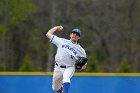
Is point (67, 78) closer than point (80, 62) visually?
Yes

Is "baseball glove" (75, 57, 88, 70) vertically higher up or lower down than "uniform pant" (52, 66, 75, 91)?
higher up

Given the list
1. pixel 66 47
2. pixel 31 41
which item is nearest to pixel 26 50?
pixel 31 41

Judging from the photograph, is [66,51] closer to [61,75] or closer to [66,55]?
[66,55]

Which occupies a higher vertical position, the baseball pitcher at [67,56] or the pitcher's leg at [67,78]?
the baseball pitcher at [67,56]

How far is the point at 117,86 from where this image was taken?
1208 centimetres

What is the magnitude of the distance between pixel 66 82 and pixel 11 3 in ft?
64.3

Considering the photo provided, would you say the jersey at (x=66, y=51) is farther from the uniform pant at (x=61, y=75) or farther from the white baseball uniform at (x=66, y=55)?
the uniform pant at (x=61, y=75)

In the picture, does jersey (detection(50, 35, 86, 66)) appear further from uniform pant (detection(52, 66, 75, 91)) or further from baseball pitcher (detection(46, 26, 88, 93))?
uniform pant (detection(52, 66, 75, 91))

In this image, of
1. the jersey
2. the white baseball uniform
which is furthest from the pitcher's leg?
the jersey

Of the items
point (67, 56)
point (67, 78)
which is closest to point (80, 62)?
point (67, 56)

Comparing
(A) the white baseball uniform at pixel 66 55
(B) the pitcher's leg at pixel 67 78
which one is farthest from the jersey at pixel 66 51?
(B) the pitcher's leg at pixel 67 78

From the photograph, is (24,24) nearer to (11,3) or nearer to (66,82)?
(11,3)

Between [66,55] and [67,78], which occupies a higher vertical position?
[66,55]

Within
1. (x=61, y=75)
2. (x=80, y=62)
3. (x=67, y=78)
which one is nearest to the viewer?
(x=67, y=78)
